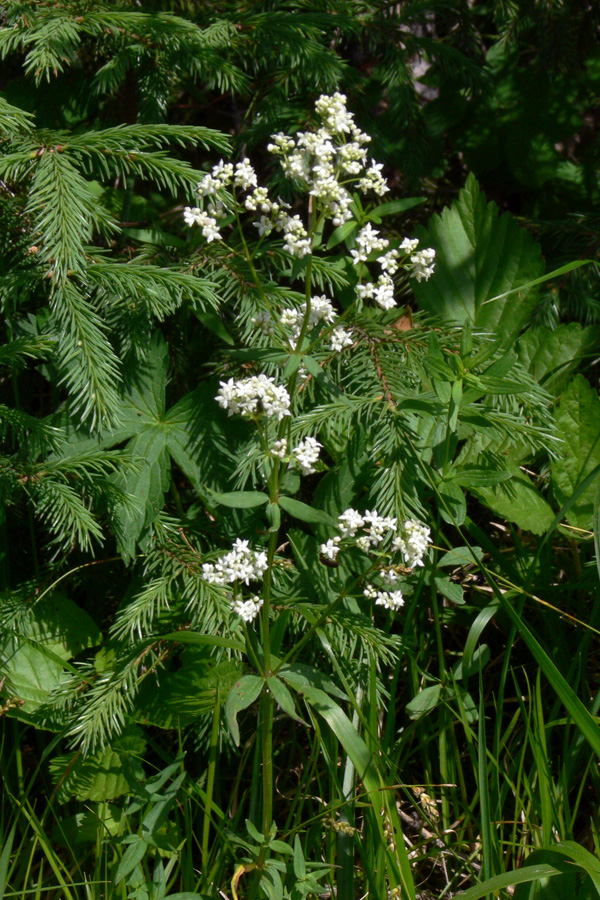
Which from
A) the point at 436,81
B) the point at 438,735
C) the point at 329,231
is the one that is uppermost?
the point at 436,81

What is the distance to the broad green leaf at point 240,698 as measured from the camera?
46.9 inches

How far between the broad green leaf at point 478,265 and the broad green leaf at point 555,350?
0.21 feet

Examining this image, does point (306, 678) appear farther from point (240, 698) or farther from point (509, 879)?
point (509, 879)

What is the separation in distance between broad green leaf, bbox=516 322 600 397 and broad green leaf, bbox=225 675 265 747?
1.19 m

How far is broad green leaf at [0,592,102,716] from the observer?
5.43 feet

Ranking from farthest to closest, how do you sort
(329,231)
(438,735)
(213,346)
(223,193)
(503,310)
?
(329,231) < (503,310) < (213,346) < (438,735) < (223,193)

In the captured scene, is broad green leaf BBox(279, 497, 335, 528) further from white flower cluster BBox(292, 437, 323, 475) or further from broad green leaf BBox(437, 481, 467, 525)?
broad green leaf BBox(437, 481, 467, 525)

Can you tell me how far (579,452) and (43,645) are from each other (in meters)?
1.36

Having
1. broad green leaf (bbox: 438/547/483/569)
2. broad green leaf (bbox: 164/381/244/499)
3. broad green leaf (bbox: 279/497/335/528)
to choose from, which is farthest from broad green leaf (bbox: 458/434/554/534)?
broad green leaf (bbox: 279/497/335/528)

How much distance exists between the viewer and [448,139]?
8.77 ft

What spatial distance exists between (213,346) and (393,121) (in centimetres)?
91

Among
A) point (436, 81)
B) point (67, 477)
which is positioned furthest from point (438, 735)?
point (436, 81)

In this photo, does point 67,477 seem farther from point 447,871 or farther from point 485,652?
point 447,871

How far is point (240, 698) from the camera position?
3.99 feet
